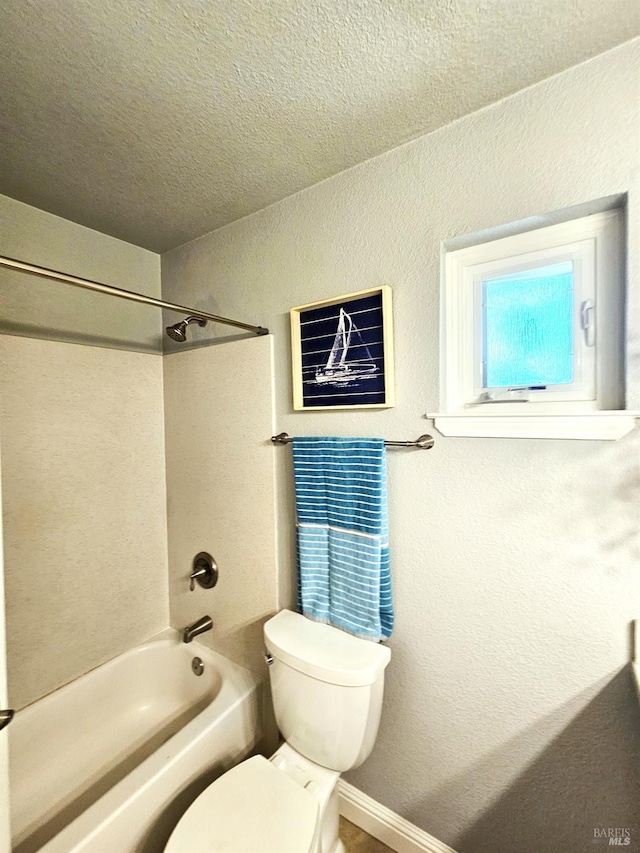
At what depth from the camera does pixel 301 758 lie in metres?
1.21

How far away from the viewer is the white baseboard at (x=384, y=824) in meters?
1.22

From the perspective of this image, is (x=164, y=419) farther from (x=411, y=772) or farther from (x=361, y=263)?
(x=411, y=772)

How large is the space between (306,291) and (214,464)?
90cm

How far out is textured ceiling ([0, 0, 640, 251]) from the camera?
773 mm

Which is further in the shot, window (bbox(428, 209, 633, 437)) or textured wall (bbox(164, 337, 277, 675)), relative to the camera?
textured wall (bbox(164, 337, 277, 675))

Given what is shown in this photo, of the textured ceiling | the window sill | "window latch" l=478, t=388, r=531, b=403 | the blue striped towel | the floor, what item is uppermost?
the textured ceiling

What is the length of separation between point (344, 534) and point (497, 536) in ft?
1.62

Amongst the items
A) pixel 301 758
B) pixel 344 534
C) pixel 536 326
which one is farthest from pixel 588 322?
pixel 301 758

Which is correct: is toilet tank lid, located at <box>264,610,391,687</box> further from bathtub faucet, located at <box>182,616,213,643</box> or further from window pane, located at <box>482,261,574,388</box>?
window pane, located at <box>482,261,574,388</box>

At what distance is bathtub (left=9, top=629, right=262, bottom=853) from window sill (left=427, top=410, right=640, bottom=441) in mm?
1355

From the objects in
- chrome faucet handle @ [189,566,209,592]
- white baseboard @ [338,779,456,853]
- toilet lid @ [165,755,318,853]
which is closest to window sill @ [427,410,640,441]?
toilet lid @ [165,755,318,853]

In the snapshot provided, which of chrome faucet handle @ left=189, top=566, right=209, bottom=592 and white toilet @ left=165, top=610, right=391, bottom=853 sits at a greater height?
chrome faucet handle @ left=189, top=566, right=209, bottom=592

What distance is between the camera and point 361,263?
1.26 metres

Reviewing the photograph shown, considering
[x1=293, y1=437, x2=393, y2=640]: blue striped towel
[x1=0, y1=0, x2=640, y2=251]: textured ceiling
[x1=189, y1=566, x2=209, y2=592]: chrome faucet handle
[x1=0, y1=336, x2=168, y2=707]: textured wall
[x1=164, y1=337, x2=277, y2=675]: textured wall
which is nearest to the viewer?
[x1=0, y1=0, x2=640, y2=251]: textured ceiling
